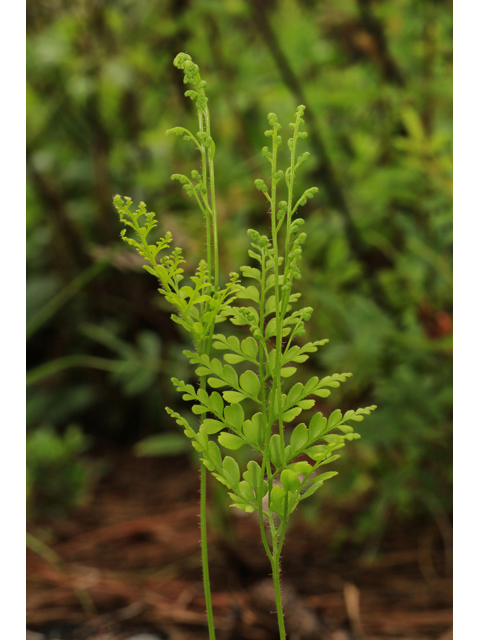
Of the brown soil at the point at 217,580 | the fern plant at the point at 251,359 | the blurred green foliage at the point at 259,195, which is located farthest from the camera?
the blurred green foliage at the point at 259,195

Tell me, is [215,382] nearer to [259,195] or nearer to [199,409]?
[199,409]

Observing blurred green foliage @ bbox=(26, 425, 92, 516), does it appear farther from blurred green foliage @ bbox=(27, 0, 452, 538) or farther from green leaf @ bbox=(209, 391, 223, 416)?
green leaf @ bbox=(209, 391, 223, 416)

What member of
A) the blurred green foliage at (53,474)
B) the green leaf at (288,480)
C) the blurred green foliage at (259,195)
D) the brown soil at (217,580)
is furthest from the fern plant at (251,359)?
the blurred green foliage at (53,474)

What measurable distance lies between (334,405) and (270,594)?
0.51 meters

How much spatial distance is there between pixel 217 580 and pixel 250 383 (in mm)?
773

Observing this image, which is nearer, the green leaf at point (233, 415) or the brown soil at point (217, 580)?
the green leaf at point (233, 415)

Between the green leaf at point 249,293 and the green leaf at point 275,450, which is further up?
the green leaf at point 249,293

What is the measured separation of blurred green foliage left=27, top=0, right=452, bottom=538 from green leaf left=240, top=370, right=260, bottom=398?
0.34 m

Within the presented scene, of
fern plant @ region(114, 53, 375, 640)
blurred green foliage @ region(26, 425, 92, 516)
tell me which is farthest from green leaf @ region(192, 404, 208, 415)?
blurred green foliage @ region(26, 425, 92, 516)

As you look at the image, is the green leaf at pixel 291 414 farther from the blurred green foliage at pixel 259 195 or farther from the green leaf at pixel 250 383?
the blurred green foliage at pixel 259 195

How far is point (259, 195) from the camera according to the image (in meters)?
1.27

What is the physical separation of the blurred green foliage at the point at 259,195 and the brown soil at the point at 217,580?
0.28 feet

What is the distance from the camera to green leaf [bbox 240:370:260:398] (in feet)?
0.94

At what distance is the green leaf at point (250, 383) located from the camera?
288mm
